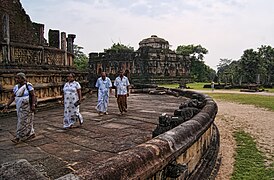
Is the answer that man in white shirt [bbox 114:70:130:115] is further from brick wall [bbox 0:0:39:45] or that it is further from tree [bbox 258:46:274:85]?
tree [bbox 258:46:274:85]

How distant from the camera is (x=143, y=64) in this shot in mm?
31047

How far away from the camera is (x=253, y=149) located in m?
5.76

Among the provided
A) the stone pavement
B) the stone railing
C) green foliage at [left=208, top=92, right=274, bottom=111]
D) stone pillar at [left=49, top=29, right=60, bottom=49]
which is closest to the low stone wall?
the stone pavement

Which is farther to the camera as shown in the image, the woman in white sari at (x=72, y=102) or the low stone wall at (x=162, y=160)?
the woman in white sari at (x=72, y=102)

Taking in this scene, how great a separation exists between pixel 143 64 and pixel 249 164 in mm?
26720

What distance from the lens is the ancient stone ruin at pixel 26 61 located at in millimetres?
7469

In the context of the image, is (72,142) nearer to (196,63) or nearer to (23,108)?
(23,108)

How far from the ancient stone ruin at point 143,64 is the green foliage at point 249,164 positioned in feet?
76.3

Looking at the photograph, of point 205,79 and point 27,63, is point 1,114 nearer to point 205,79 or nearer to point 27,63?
point 27,63

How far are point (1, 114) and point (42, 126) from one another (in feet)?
6.19

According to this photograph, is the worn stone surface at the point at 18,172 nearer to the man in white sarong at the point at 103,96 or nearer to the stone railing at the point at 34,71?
the man in white sarong at the point at 103,96

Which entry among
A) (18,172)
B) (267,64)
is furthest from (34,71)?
(267,64)

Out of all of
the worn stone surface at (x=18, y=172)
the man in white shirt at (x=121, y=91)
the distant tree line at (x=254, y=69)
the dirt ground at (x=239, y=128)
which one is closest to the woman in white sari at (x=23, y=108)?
the worn stone surface at (x=18, y=172)

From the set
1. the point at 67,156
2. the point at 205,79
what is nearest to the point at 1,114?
the point at 67,156
